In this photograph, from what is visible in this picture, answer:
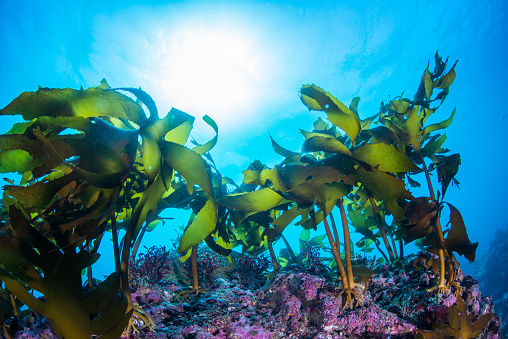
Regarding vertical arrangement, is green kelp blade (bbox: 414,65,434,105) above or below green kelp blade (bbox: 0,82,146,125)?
above

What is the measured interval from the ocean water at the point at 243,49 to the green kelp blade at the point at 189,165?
511 inches

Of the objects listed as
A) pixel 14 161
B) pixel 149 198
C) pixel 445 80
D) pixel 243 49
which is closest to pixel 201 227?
pixel 149 198

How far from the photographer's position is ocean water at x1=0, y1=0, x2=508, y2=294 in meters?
15.9

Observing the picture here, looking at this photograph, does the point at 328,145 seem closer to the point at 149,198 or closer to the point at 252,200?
the point at 252,200

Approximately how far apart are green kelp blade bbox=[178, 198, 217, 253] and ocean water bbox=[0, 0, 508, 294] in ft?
42.2

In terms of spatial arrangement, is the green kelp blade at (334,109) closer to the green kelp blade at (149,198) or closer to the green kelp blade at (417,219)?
the green kelp blade at (417,219)

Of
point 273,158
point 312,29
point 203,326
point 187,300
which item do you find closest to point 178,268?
point 187,300

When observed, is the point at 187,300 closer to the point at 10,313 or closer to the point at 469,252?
the point at 10,313

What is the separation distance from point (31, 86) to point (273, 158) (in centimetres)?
2414

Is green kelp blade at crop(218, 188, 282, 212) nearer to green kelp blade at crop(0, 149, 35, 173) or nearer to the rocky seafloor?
the rocky seafloor

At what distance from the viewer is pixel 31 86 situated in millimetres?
19250

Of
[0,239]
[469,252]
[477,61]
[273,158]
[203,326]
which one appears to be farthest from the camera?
[273,158]

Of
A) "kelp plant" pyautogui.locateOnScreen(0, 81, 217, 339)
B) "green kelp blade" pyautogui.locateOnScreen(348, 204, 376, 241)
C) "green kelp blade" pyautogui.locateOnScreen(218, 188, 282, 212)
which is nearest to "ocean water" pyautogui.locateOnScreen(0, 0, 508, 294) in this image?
"green kelp blade" pyautogui.locateOnScreen(348, 204, 376, 241)

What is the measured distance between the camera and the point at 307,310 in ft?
5.46
